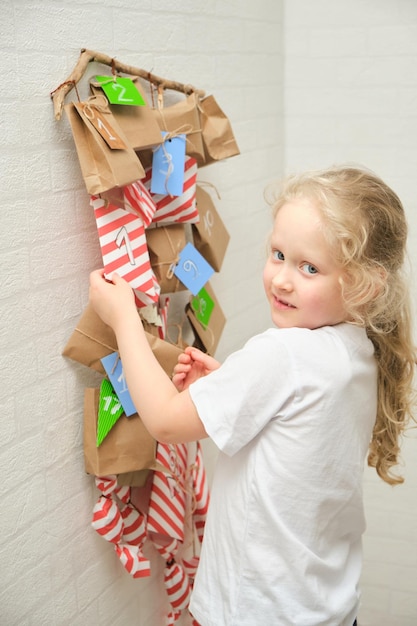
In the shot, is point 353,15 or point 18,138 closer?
point 18,138

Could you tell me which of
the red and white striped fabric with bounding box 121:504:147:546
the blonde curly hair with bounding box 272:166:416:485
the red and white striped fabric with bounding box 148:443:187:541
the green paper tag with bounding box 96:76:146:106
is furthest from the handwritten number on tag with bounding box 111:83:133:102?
the red and white striped fabric with bounding box 121:504:147:546

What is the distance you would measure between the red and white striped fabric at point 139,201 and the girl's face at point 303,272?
337mm

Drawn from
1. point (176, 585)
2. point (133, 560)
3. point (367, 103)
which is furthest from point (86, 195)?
point (367, 103)

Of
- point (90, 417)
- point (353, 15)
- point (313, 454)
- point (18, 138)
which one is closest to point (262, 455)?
point (313, 454)

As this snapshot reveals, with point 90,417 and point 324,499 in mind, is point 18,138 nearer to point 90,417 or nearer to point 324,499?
point 90,417

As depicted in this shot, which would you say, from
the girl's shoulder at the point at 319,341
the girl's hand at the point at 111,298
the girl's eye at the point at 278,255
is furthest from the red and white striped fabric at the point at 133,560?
the girl's eye at the point at 278,255

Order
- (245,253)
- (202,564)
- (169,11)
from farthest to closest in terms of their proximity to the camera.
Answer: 1. (245,253)
2. (169,11)
3. (202,564)

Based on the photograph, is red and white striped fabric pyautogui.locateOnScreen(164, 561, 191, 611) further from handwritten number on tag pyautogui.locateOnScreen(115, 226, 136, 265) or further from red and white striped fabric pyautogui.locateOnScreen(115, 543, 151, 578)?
handwritten number on tag pyautogui.locateOnScreen(115, 226, 136, 265)

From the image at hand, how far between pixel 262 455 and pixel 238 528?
15 centimetres

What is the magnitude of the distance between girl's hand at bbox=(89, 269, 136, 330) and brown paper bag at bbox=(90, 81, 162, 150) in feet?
0.93

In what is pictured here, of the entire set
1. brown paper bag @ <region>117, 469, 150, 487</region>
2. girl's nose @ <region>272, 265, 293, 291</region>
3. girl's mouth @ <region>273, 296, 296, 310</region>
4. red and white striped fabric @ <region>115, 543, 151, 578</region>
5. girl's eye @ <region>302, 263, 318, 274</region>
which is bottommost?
red and white striped fabric @ <region>115, 543, 151, 578</region>

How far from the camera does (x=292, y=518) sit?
1.44 m

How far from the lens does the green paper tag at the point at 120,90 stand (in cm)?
158

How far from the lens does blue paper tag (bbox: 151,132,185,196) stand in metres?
1.72
